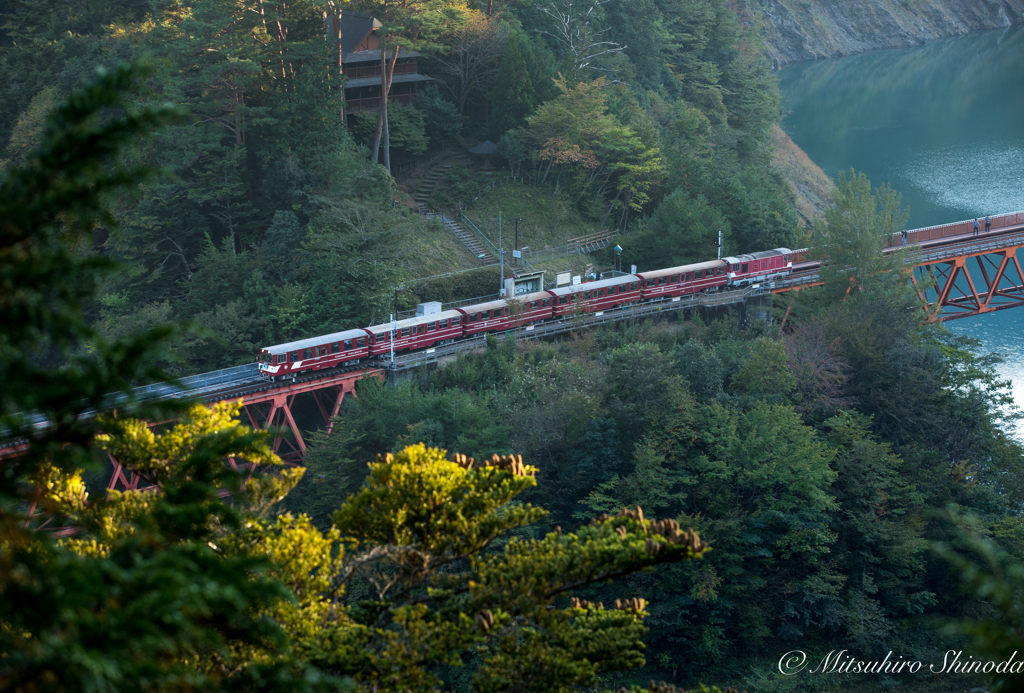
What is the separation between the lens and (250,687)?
7.77 m

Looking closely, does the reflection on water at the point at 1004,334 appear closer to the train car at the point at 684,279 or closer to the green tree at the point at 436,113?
the train car at the point at 684,279

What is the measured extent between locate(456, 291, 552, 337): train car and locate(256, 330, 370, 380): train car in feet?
19.6

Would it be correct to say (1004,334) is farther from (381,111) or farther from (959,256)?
(381,111)

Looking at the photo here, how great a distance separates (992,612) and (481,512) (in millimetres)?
27687

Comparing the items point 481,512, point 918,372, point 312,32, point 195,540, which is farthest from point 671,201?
point 195,540

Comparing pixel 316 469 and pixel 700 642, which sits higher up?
pixel 316 469

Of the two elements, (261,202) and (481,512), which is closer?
(481,512)

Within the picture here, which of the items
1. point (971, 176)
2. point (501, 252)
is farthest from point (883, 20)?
point (501, 252)

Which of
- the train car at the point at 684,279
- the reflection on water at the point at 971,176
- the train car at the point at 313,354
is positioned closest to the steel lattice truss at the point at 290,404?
the train car at the point at 313,354

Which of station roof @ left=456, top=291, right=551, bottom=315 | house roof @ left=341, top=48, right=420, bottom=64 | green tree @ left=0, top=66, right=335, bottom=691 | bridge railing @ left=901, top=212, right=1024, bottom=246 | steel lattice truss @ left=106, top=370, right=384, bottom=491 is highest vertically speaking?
house roof @ left=341, top=48, right=420, bottom=64

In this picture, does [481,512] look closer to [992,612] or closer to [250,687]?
[250,687]

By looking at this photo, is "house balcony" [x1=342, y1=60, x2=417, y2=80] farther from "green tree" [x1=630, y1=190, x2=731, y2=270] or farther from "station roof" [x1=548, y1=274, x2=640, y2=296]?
"station roof" [x1=548, y1=274, x2=640, y2=296]

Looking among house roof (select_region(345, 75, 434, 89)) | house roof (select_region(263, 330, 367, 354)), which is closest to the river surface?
house roof (select_region(263, 330, 367, 354))

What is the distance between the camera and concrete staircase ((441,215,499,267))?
171 feet
